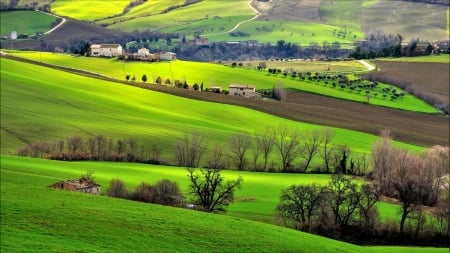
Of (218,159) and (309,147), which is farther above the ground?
(309,147)

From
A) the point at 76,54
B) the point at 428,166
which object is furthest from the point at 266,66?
the point at 428,166

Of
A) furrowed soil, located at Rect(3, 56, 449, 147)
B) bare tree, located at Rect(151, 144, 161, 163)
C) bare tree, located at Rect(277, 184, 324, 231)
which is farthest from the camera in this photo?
furrowed soil, located at Rect(3, 56, 449, 147)

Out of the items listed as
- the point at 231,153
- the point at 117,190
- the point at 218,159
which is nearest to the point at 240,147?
the point at 231,153

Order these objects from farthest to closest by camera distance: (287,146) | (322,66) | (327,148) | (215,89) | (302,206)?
(322,66) → (215,89) → (327,148) → (287,146) → (302,206)

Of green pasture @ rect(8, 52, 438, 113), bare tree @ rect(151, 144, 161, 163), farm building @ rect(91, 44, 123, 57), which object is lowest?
bare tree @ rect(151, 144, 161, 163)

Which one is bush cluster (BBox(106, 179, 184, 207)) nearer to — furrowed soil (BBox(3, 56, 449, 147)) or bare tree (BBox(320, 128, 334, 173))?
bare tree (BBox(320, 128, 334, 173))

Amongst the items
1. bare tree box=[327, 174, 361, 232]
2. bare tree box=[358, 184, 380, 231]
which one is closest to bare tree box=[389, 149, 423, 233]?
bare tree box=[358, 184, 380, 231]

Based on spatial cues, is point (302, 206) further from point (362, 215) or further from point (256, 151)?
point (256, 151)
